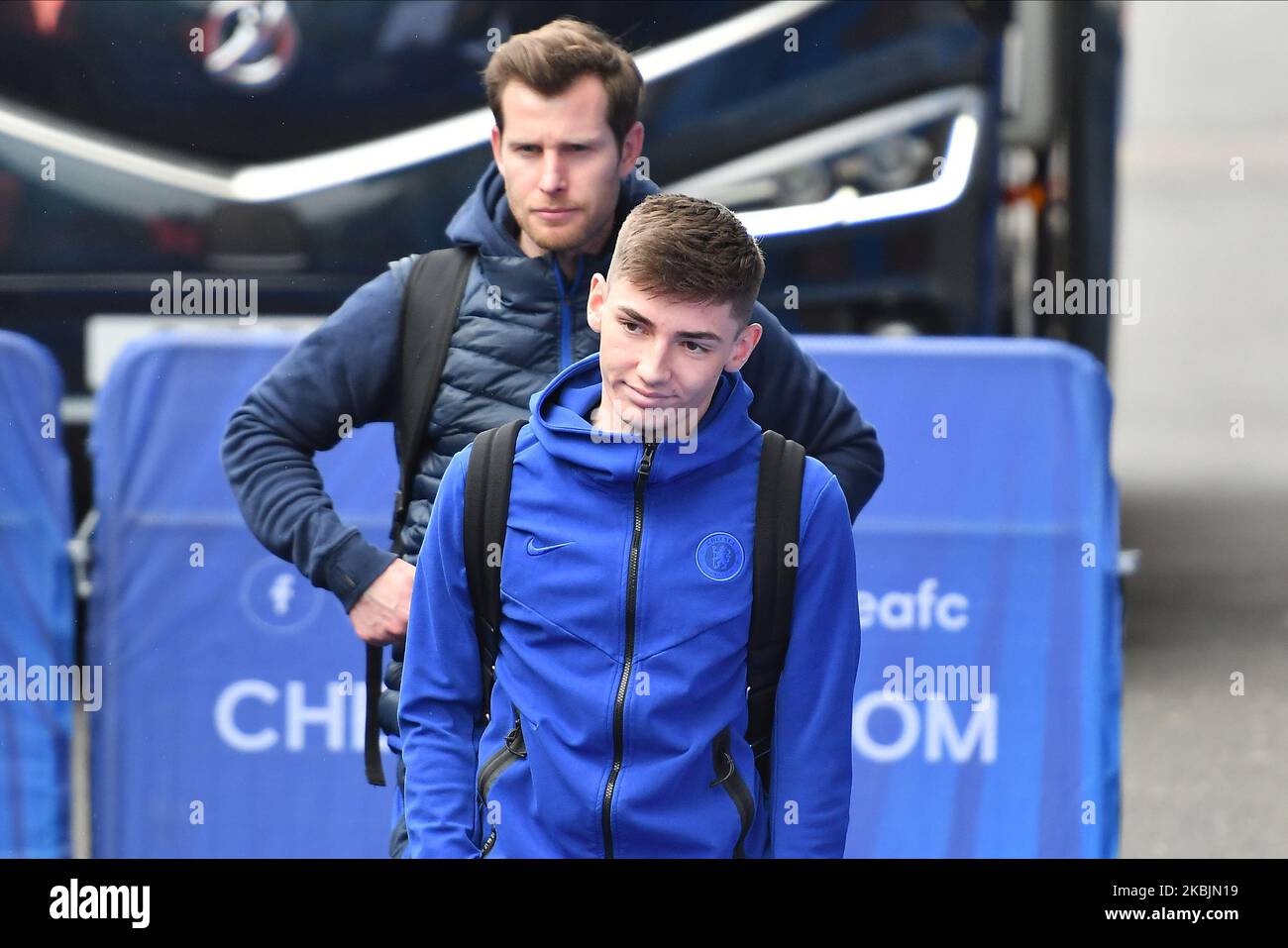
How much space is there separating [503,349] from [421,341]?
0.45ft

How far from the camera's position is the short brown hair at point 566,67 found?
3.01 m

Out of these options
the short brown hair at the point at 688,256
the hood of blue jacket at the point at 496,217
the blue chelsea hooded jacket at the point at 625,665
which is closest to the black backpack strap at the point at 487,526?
the blue chelsea hooded jacket at the point at 625,665

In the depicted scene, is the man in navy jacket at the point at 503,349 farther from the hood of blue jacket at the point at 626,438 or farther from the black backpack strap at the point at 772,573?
the black backpack strap at the point at 772,573

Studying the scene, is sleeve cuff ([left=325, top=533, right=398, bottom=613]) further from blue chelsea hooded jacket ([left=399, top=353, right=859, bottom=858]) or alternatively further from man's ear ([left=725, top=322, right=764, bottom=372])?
man's ear ([left=725, top=322, right=764, bottom=372])

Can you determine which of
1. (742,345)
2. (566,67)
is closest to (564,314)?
(566,67)

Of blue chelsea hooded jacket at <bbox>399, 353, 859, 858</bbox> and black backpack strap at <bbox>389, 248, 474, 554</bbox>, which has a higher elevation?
black backpack strap at <bbox>389, 248, 474, 554</bbox>

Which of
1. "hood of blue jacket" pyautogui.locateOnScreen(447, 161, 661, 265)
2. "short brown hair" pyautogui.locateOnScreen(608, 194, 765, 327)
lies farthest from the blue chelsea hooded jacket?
"hood of blue jacket" pyautogui.locateOnScreen(447, 161, 661, 265)

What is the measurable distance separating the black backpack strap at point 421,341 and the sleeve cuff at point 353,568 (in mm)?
83

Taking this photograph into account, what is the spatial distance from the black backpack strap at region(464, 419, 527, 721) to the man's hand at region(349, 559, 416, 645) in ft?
1.42

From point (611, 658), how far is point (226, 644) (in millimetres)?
1869

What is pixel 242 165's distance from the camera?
526 cm

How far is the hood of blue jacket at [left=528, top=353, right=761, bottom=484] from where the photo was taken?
8.46ft

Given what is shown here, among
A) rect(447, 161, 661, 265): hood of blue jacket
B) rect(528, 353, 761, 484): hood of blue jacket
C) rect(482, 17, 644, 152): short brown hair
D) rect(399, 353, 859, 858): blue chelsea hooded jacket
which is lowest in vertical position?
rect(399, 353, 859, 858): blue chelsea hooded jacket
